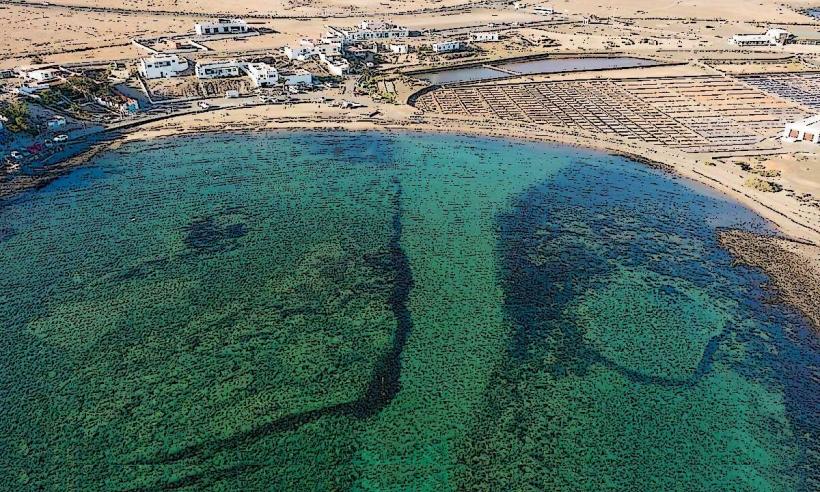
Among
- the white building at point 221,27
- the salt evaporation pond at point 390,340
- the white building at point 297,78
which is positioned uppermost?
the white building at point 221,27

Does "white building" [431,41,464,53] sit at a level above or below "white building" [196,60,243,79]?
below

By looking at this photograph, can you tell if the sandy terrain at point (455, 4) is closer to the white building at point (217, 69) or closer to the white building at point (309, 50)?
the white building at point (309, 50)

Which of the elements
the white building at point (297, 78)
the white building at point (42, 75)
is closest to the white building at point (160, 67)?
the white building at point (42, 75)

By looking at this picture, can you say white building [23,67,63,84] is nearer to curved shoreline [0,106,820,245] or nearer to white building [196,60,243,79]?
curved shoreline [0,106,820,245]

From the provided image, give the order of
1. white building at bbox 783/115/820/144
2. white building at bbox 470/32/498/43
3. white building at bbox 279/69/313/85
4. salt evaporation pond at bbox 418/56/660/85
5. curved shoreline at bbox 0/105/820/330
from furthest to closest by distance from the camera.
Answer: white building at bbox 470/32/498/43, salt evaporation pond at bbox 418/56/660/85, white building at bbox 279/69/313/85, white building at bbox 783/115/820/144, curved shoreline at bbox 0/105/820/330

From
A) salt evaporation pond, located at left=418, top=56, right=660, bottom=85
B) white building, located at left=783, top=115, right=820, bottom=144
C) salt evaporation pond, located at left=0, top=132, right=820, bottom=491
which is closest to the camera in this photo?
salt evaporation pond, located at left=0, top=132, right=820, bottom=491

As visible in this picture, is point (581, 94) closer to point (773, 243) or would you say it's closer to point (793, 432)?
point (773, 243)

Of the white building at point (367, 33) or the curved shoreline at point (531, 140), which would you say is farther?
the white building at point (367, 33)

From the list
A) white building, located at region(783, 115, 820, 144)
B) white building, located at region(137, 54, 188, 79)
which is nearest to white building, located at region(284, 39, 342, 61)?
white building, located at region(137, 54, 188, 79)
